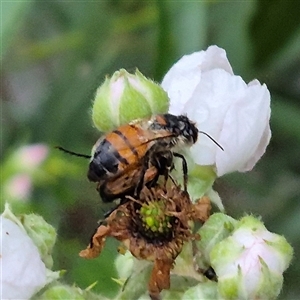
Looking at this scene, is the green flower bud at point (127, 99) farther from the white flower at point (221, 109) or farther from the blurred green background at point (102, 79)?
the blurred green background at point (102, 79)

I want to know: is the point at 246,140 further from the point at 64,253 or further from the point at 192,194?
the point at 64,253

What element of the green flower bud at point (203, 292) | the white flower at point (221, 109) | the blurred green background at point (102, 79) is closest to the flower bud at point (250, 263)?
the green flower bud at point (203, 292)

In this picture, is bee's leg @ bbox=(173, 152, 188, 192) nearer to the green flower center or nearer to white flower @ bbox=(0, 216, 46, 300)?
the green flower center

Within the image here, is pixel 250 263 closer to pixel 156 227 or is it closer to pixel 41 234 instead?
pixel 156 227

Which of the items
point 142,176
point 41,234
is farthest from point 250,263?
point 41,234

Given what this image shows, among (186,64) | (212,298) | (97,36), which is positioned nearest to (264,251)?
(212,298)
